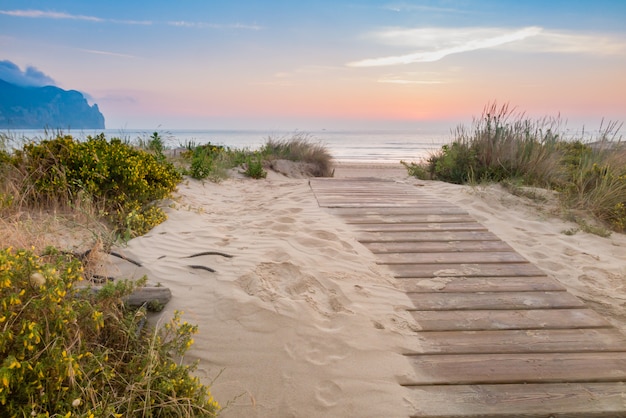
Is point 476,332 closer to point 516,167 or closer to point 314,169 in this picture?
point 516,167

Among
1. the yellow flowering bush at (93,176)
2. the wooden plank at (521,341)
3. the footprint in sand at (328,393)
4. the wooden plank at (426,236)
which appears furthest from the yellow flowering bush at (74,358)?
the wooden plank at (426,236)

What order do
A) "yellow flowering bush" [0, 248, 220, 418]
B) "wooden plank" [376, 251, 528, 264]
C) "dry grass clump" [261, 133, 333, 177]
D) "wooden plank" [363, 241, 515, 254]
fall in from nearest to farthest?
"yellow flowering bush" [0, 248, 220, 418] < "wooden plank" [376, 251, 528, 264] < "wooden plank" [363, 241, 515, 254] < "dry grass clump" [261, 133, 333, 177]

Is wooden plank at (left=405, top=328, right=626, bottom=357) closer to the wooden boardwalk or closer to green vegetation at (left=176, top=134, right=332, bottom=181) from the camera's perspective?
the wooden boardwalk

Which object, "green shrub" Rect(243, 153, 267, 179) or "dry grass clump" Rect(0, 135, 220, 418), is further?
"green shrub" Rect(243, 153, 267, 179)

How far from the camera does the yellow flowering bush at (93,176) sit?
15.0 feet

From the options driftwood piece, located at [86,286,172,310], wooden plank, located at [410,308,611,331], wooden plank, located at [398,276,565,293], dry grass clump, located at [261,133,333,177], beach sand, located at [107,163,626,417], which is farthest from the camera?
dry grass clump, located at [261,133,333,177]

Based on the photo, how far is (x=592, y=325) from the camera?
2.80 meters

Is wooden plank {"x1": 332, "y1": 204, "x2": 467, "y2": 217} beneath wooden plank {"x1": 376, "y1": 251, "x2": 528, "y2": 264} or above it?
above

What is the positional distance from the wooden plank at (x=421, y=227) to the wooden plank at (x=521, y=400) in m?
2.73

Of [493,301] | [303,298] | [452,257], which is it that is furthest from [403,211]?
[303,298]

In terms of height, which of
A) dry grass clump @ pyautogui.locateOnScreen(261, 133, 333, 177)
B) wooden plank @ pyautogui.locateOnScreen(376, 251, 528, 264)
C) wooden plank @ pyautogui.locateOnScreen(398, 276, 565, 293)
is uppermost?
dry grass clump @ pyautogui.locateOnScreen(261, 133, 333, 177)

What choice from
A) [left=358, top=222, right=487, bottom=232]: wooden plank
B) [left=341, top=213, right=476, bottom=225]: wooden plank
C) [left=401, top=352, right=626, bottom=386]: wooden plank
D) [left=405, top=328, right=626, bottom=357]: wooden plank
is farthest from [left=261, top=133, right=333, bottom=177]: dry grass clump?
[left=401, top=352, right=626, bottom=386]: wooden plank

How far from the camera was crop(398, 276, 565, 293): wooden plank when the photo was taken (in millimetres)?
3320

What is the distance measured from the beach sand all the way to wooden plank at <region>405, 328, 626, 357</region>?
162 mm
